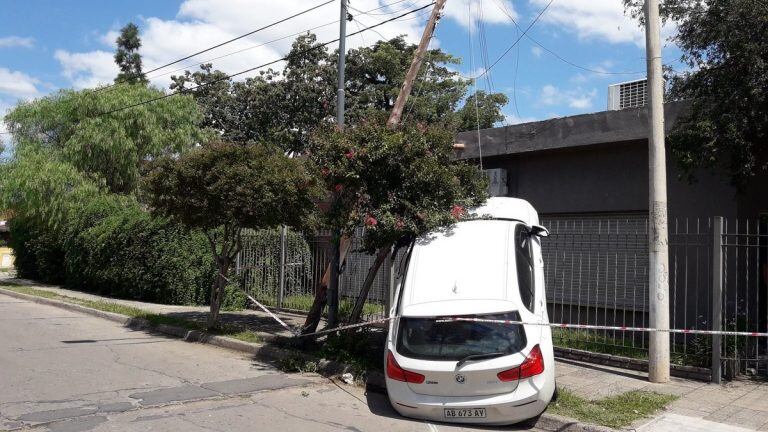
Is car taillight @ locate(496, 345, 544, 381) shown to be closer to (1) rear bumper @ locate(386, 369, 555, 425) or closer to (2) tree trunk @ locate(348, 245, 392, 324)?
(1) rear bumper @ locate(386, 369, 555, 425)

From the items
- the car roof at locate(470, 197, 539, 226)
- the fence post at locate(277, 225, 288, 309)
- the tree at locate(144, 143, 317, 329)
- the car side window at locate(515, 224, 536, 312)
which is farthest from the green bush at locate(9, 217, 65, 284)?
the car side window at locate(515, 224, 536, 312)

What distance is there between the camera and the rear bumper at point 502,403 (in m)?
6.58

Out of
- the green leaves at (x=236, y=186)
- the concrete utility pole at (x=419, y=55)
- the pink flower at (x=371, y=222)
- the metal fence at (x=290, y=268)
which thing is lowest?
the metal fence at (x=290, y=268)

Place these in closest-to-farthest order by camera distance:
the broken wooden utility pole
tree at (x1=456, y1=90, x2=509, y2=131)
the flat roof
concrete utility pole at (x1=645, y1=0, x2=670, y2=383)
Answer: concrete utility pole at (x1=645, y1=0, x2=670, y2=383) < the broken wooden utility pole < the flat roof < tree at (x1=456, y1=90, x2=509, y2=131)

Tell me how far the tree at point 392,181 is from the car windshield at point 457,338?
1.79 meters

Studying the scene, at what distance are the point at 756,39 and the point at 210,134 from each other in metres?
20.3

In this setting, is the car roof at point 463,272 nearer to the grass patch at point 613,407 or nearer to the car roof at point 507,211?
the car roof at point 507,211

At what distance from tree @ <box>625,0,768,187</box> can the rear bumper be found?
5202mm

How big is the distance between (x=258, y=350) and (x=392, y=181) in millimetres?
3768

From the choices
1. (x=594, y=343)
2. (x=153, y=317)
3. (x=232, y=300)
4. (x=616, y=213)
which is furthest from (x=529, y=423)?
(x=232, y=300)

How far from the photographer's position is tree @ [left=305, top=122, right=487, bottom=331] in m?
8.83

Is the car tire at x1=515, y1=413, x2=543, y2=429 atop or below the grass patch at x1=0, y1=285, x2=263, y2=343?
below

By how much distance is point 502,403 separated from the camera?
6566 millimetres

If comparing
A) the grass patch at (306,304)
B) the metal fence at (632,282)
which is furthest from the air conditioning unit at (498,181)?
the grass patch at (306,304)
